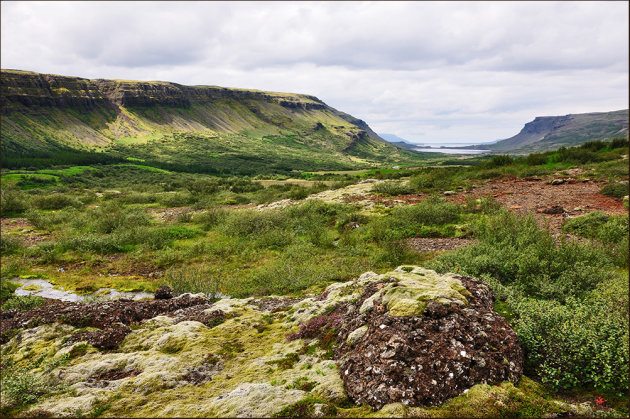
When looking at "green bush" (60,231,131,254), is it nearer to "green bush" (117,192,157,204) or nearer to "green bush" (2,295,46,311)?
"green bush" (2,295,46,311)

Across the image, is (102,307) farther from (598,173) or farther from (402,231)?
(598,173)

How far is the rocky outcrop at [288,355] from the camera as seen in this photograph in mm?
5551

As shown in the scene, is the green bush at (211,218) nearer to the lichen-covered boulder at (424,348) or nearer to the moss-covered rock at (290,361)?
the moss-covered rock at (290,361)

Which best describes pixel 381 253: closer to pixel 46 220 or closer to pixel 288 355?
pixel 288 355

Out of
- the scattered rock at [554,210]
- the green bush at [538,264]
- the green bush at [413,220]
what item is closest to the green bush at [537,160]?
the scattered rock at [554,210]

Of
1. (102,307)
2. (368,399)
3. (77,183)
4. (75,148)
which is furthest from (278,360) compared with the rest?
(75,148)

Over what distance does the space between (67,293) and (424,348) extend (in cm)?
2168

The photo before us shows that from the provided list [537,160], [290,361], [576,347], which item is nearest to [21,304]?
[290,361]

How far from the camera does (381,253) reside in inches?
751

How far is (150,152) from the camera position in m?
166

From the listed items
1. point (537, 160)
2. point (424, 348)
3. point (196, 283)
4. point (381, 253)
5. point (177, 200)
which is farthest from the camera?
point (177, 200)

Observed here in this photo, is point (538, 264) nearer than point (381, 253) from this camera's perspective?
Yes

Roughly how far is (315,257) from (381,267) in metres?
5.59

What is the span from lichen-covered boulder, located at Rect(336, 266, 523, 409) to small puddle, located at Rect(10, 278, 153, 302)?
15.6 meters
